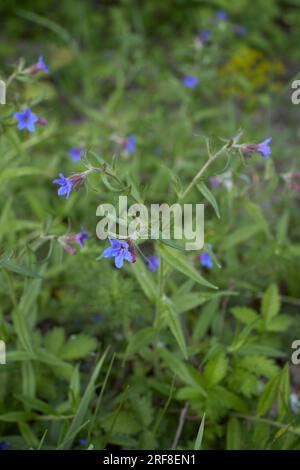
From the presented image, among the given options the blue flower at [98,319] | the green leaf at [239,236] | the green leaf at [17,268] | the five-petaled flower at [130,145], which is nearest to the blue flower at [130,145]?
the five-petaled flower at [130,145]

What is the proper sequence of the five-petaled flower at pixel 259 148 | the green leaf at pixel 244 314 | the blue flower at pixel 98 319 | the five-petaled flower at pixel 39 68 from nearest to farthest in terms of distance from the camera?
1. the five-petaled flower at pixel 259 148
2. the five-petaled flower at pixel 39 68
3. the green leaf at pixel 244 314
4. the blue flower at pixel 98 319

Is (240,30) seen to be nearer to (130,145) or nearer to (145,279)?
(130,145)

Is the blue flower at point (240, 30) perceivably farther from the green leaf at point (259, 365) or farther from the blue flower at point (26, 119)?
the green leaf at point (259, 365)

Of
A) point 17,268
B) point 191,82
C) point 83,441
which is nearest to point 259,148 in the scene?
point 17,268

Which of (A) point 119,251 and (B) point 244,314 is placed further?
(B) point 244,314

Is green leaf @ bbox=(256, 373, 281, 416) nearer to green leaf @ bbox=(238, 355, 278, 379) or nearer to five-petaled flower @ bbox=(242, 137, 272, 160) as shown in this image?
green leaf @ bbox=(238, 355, 278, 379)

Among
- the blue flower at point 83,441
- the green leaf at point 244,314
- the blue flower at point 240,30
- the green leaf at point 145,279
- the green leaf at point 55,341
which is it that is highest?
the blue flower at point 240,30
